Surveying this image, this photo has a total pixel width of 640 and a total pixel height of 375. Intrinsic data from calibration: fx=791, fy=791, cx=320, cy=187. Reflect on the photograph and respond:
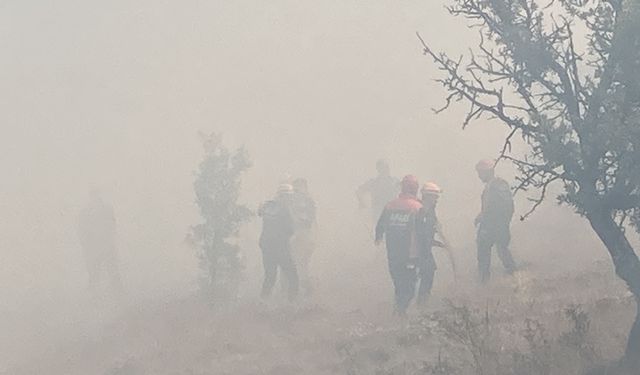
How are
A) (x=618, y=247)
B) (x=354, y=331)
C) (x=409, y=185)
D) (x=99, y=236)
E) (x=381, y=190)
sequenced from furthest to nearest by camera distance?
1. (x=99, y=236)
2. (x=381, y=190)
3. (x=409, y=185)
4. (x=354, y=331)
5. (x=618, y=247)

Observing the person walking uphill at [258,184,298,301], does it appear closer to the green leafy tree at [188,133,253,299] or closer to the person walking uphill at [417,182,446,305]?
the green leafy tree at [188,133,253,299]

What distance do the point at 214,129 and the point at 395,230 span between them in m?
46.1

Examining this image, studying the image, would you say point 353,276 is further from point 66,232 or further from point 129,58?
point 129,58

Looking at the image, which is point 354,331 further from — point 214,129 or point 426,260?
point 214,129

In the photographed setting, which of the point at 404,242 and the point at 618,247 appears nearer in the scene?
the point at 618,247

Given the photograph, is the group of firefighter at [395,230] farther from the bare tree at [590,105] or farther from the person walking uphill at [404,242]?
the bare tree at [590,105]

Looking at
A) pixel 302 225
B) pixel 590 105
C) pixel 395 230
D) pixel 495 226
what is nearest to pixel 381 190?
pixel 302 225

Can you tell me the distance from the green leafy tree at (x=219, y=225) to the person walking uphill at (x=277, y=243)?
505 mm

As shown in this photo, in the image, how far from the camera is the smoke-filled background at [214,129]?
22.7 meters

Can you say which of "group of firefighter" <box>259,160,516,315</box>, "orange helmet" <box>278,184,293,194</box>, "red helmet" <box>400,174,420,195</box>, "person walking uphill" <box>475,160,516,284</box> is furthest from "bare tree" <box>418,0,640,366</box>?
"orange helmet" <box>278,184,293,194</box>

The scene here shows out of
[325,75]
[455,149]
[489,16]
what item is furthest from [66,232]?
[489,16]

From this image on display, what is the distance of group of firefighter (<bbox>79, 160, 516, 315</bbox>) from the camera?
12.8 m

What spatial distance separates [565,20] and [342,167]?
37.5 metres

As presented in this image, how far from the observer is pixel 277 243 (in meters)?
15.3
